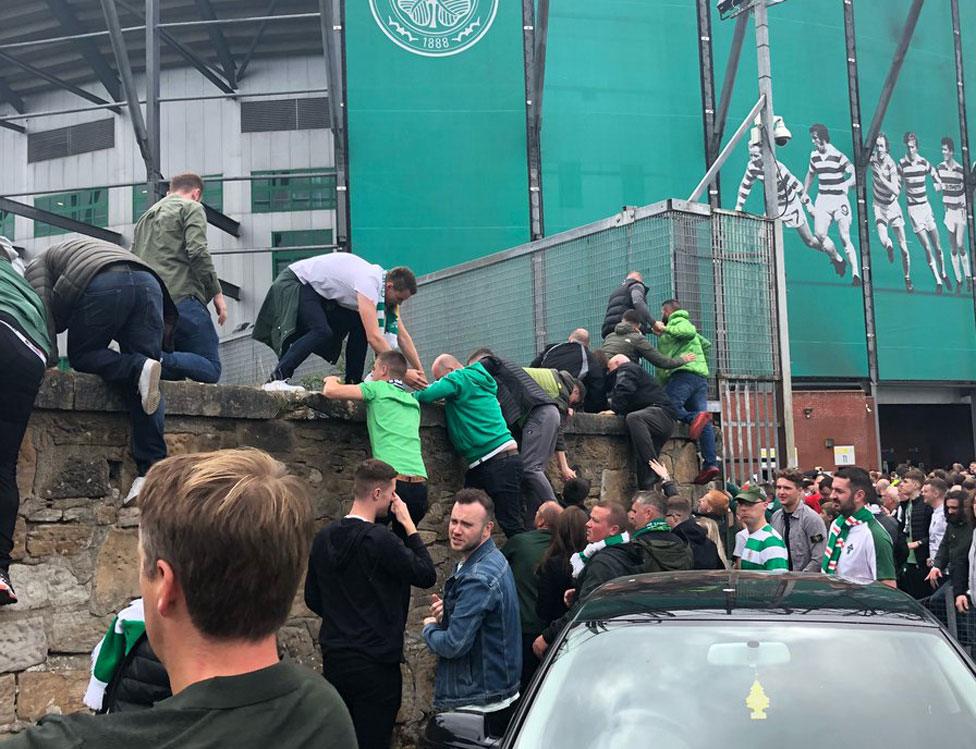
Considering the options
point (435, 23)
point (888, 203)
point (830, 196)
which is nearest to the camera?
point (435, 23)

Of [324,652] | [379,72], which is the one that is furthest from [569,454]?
[379,72]

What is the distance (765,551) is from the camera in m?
7.37

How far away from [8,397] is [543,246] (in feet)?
22.7

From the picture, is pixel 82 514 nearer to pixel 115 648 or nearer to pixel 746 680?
pixel 115 648

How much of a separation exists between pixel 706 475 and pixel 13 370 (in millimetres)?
6353

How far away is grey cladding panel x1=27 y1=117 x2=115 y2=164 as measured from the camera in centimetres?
2477

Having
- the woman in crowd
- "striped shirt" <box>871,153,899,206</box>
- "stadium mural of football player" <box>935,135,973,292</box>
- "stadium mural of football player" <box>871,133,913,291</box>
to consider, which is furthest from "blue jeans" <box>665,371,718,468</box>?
"stadium mural of football player" <box>935,135,973,292</box>

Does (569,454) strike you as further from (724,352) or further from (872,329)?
(872,329)

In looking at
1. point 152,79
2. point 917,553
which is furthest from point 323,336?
point 152,79

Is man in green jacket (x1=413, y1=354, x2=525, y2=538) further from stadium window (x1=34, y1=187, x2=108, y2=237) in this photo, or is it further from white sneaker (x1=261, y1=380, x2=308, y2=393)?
stadium window (x1=34, y1=187, x2=108, y2=237)

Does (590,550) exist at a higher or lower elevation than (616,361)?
lower

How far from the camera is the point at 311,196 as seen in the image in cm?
2391

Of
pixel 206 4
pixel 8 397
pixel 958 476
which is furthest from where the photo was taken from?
pixel 206 4

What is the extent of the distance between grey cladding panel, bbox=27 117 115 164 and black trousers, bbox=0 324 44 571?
21636 millimetres
